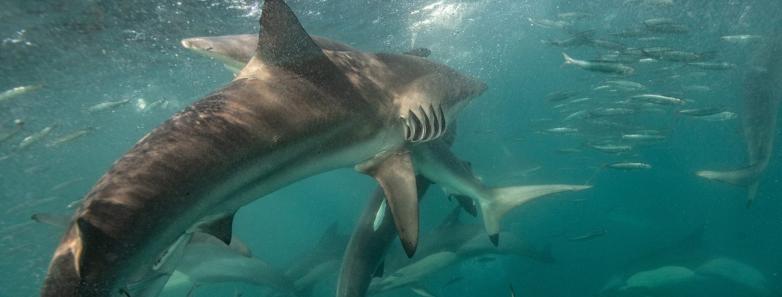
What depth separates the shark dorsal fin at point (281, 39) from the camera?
2.56 metres

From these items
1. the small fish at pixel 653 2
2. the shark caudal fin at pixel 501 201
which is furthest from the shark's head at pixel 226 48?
the small fish at pixel 653 2

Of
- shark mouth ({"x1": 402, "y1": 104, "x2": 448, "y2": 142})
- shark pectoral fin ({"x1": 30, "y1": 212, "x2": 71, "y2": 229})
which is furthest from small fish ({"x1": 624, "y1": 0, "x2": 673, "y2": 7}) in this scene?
shark pectoral fin ({"x1": 30, "y1": 212, "x2": 71, "y2": 229})

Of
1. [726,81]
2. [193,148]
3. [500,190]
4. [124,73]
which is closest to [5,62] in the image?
[124,73]

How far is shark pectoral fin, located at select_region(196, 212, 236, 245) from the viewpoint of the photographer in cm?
215

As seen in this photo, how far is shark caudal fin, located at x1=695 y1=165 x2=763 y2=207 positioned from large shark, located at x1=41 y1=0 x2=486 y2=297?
7197 mm

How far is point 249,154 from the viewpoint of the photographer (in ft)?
6.75

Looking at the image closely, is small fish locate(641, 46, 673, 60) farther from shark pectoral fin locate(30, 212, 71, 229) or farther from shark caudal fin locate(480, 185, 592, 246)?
shark pectoral fin locate(30, 212, 71, 229)

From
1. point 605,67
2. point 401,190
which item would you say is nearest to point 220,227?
point 401,190

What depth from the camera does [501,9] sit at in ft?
83.6

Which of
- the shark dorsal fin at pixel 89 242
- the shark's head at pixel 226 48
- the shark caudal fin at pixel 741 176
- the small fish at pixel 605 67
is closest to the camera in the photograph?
the shark dorsal fin at pixel 89 242

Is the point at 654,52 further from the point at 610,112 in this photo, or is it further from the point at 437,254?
the point at 437,254

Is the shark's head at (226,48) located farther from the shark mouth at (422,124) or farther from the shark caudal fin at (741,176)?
the shark caudal fin at (741,176)

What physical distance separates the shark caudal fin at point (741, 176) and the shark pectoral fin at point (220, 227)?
328 inches

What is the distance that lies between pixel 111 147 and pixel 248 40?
3514 centimetres
